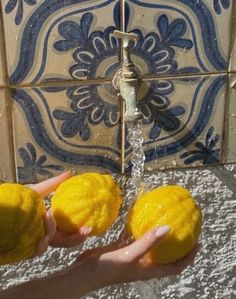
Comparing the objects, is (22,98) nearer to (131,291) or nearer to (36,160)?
(36,160)

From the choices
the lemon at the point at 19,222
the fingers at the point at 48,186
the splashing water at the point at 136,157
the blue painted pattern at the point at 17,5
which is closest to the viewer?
the lemon at the point at 19,222

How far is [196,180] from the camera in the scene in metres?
1.07

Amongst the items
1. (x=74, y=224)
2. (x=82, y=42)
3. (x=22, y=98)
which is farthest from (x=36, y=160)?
(x=74, y=224)

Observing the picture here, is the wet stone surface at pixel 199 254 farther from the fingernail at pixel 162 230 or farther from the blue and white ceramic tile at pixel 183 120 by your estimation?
the fingernail at pixel 162 230

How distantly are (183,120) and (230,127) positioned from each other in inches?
3.4

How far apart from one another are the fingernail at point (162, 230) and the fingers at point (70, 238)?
82 millimetres

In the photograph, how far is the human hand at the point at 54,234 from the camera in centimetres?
68

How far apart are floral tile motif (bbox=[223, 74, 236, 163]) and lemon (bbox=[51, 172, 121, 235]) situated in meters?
0.35

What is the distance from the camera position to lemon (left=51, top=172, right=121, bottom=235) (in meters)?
0.71

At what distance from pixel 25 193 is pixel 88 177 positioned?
9 cm

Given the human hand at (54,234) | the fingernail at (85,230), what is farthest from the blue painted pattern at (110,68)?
the fingernail at (85,230)

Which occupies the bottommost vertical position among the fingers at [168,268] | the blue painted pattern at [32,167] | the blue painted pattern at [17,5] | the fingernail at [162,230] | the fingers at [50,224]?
the fingers at [168,268]

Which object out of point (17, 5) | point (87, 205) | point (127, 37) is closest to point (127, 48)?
point (127, 37)

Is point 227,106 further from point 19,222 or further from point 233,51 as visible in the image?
point 19,222
